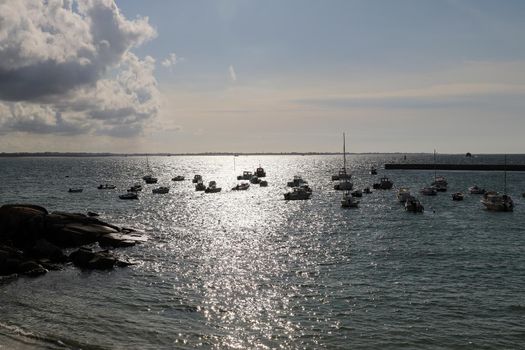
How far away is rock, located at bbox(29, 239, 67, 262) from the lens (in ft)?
152

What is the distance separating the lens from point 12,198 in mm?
107062

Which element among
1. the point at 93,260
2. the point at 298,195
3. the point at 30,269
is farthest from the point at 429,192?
the point at 30,269

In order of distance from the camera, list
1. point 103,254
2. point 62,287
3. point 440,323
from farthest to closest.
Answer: point 103,254 < point 62,287 < point 440,323

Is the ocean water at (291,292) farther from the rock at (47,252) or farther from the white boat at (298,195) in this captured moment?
the white boat at (298,195)

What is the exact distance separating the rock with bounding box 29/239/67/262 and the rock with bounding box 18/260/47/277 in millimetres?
3642

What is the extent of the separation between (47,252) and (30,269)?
5131 millimetres

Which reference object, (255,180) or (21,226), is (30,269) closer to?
(21,226)

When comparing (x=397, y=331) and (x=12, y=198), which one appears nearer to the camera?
(x=397, y=331)

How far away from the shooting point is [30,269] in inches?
1654

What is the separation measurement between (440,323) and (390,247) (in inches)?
951

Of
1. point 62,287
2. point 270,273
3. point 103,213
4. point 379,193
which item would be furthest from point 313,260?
point 379,193

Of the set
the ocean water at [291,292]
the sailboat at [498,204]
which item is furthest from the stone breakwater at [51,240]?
the sailboat at [498,204]

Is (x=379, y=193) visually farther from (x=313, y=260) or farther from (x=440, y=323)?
(x=440, y=323)

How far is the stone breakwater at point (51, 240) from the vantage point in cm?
4309
